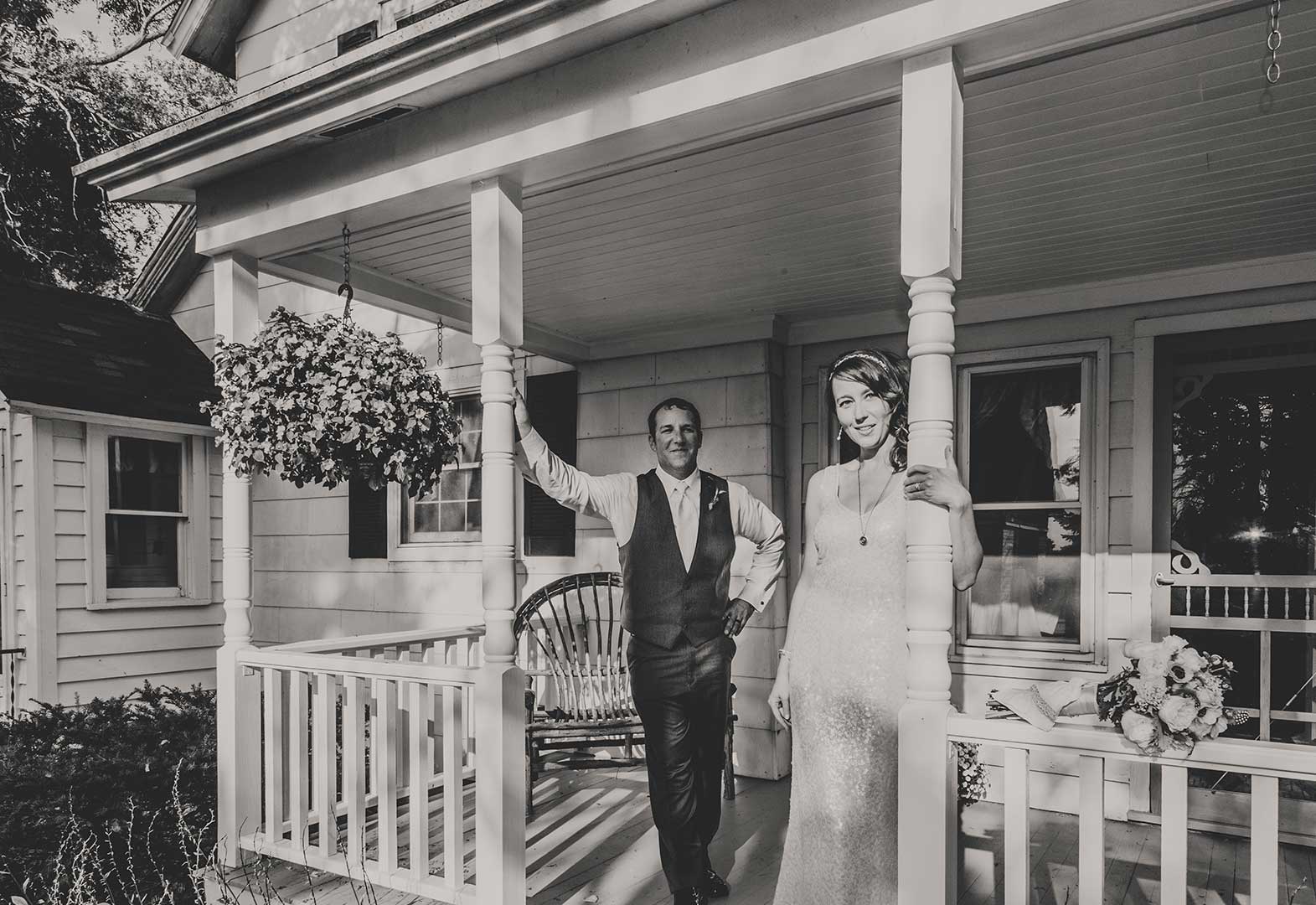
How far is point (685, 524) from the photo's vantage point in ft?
10.0

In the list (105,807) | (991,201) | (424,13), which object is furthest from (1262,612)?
(424,13)

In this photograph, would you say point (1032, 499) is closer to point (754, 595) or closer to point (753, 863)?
point (754, 595)

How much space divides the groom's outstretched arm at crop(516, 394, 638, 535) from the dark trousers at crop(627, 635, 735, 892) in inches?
17.2

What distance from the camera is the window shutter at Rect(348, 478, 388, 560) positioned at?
19.4 ft

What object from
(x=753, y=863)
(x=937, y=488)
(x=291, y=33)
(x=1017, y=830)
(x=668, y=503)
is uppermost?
(x=291, y=33)

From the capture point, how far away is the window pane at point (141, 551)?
603cm

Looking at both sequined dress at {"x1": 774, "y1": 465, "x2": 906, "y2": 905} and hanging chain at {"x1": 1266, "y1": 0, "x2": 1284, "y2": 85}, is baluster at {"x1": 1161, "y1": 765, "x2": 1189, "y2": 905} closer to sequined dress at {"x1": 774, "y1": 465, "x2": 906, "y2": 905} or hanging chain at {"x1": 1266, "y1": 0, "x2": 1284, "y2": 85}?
sequined dress at {"x1": 774, "y1": 465, "x2": 906, "y2": 905}

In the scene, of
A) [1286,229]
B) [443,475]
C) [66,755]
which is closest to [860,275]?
[1286,229]

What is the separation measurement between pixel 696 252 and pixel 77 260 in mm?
10695

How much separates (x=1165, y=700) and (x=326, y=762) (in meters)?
2.77

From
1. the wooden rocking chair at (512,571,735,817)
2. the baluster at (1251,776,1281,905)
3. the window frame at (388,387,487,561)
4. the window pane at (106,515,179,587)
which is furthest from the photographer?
the window pane at (106,515,179,587)

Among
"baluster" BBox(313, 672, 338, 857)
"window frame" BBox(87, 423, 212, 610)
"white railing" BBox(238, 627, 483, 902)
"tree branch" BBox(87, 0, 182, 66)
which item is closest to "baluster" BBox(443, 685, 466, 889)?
"white railing" BBox(238, 627, 483, 902)

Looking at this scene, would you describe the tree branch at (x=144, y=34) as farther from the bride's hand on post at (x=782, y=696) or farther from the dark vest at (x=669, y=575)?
the bride's hand on post at (x=782, y=696)

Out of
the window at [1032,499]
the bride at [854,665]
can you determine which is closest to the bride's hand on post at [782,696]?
the bride at [854,665]
